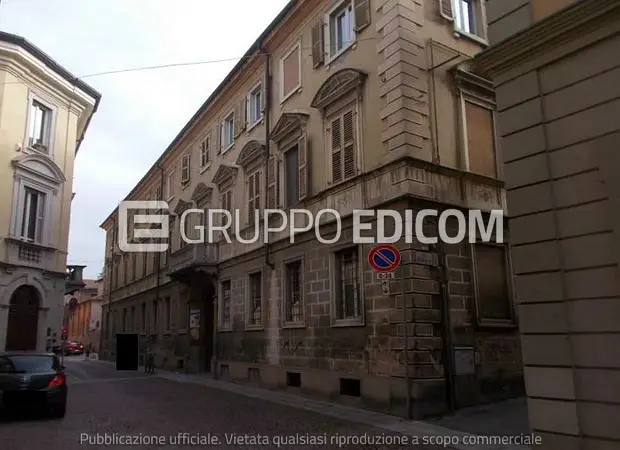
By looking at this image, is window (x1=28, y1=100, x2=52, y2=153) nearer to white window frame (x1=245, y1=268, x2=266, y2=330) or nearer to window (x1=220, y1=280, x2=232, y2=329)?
window (x1=220, y1=280, x2=232, y2=329)

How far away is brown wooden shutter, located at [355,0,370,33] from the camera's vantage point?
14.3 metres

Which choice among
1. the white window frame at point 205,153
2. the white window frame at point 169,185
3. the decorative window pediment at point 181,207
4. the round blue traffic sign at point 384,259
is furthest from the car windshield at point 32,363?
the white window frame at point 169,185

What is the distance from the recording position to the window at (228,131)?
74.6ft

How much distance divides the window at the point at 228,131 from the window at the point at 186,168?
4.45m

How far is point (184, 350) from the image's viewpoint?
82.8 feet

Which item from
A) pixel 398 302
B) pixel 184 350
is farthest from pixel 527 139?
pixel 184 350

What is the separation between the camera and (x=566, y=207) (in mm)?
6930

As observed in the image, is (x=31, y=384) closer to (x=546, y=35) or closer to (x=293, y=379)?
(x=293, y=379)

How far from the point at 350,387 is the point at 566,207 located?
8176 millimetres

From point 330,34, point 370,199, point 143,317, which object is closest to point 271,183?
point 330,34

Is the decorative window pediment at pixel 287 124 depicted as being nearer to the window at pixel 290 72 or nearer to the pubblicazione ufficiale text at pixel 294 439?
the window at pixel 290 72

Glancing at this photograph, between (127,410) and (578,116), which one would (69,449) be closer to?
(127,410)

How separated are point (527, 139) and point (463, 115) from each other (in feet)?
21.9

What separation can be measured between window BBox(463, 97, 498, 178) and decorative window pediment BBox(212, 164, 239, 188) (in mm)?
9757
